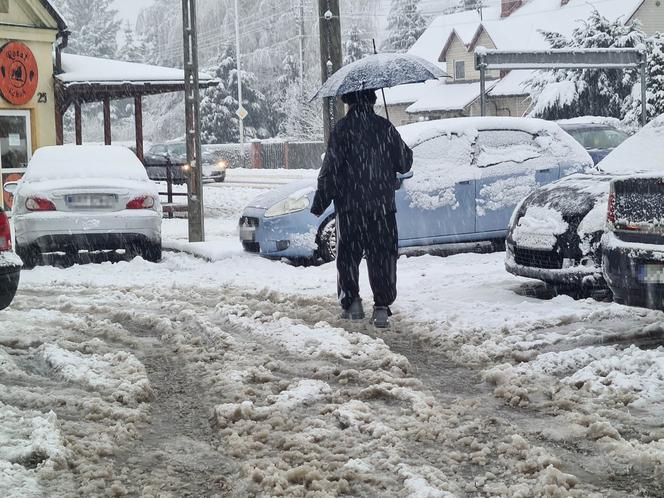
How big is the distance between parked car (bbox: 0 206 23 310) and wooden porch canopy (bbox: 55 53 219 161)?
12.8m

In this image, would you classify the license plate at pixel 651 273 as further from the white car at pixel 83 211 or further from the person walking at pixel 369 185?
the white car at pixel 83 211

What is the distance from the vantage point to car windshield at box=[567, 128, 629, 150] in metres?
19.4

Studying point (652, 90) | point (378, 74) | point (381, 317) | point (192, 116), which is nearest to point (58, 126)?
point (192, 116)

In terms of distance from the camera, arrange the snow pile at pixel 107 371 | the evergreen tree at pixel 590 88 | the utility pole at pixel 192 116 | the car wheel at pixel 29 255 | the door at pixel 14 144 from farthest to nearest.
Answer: the evergreen tree at pixel 590 88 → the door at pixel 14 144 → the utility pole at pixel 192 116 → the car wheel at pixel 29 255 → the snow pile at pixel 107 371

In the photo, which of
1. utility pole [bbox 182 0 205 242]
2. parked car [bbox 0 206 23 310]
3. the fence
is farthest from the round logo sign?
the fence

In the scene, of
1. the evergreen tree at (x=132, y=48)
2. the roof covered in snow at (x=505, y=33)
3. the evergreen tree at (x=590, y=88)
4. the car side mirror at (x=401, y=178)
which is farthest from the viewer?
the evergreen tree at (x=132, y=48)

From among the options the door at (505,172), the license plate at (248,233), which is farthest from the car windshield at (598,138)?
the license plate at (248,233)

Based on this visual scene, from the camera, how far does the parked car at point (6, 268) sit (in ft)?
22.5

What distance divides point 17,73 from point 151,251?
1043 cm

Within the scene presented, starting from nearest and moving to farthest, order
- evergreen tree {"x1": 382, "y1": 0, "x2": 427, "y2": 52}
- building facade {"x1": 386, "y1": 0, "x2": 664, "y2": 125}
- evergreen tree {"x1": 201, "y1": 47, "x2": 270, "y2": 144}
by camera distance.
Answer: building facade {"x1": 386, "y1": 0, "x2": 664, "y2": 125} → evergreen tree {"x1": 201, "y1": 47, "x2": 270, "y2": 144} → evergreen tree {"x1": 382, "y1": 0, "x2": 427, "y2": 52}

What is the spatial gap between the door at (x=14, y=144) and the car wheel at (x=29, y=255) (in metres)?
9.22

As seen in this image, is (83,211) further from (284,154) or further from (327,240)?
(284,154)

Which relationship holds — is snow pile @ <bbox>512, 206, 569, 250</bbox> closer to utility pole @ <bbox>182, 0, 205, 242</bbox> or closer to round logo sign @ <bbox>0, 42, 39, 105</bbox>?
utility pole @ <bbox>182, 0, 205, 242</bbox>

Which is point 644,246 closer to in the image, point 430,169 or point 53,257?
point 430,169
